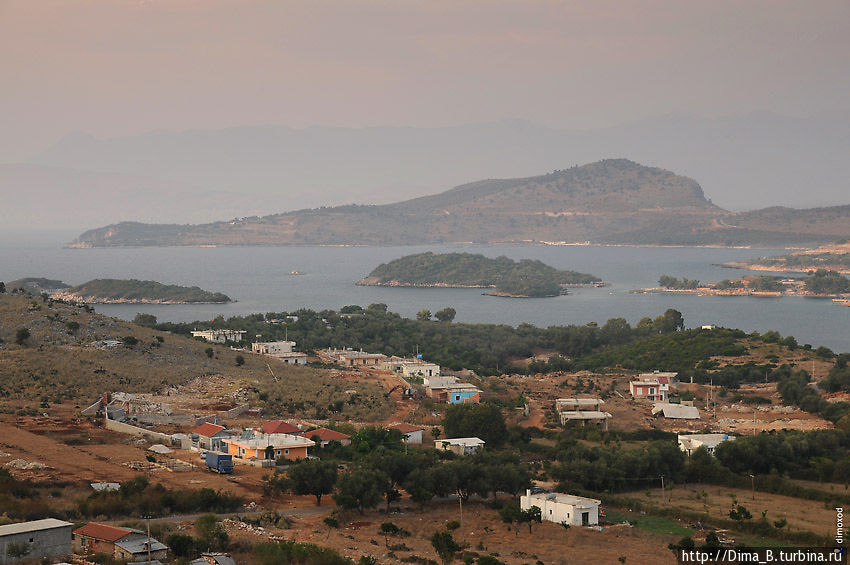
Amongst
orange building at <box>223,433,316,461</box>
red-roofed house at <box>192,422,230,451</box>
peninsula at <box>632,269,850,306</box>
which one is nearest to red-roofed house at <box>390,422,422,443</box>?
orange building at <box>223,433,316,461</box>

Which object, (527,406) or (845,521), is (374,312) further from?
(845,521)

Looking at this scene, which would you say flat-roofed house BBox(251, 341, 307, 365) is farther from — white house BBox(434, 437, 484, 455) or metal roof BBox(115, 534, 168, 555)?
metal roof BBox(115, 534, 168, 555)

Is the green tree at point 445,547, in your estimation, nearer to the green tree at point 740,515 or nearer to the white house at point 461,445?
the green tree at point 740,515

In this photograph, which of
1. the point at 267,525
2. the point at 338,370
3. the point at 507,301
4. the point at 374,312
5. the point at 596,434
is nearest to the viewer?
the point at 267,525

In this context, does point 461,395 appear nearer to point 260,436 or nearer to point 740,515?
point 260,436

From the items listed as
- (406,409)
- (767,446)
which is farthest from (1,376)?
(767,446)
